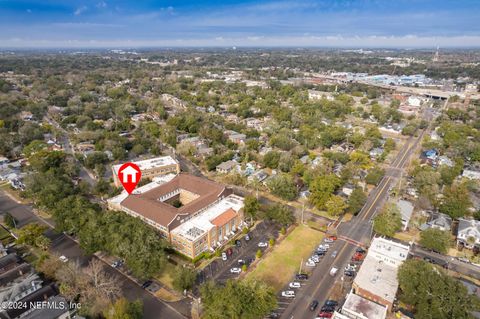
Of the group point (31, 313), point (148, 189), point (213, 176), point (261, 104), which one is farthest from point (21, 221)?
point (261, 104)

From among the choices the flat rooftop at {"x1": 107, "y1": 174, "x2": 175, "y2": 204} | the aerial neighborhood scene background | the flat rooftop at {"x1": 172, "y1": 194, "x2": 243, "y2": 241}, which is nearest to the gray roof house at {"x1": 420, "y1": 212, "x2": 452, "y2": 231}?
the aerial neighborhood scene background

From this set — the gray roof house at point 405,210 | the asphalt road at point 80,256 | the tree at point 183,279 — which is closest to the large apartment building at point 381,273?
the gray roof house at point 405,210

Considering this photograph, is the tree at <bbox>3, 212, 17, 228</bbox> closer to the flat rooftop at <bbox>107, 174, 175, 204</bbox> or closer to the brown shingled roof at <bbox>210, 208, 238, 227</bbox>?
the flat rooftop at <bbox>107, 174, 175, 204</bbox>

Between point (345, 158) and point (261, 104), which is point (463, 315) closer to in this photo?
point (345, 158)

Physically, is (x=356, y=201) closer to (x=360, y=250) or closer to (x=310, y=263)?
(x=360, y=250)

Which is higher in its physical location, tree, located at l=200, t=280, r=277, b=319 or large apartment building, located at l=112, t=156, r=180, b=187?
large apartment building, located at l=112, t=156, r=180, b=187

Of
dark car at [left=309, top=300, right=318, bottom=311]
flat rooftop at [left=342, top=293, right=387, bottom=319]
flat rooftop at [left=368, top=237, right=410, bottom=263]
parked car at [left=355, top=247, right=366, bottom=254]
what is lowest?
dark car at [left=309, top=300, right=318, bottom=311]

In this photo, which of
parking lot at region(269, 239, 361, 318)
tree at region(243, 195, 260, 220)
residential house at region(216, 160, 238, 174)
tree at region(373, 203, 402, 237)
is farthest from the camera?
residential house at region(216, 160, 238, 174)
